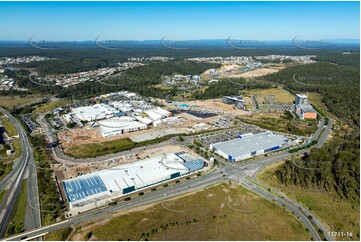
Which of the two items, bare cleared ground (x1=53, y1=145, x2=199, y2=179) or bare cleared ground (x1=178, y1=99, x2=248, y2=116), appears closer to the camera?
bare cleared ground (x1=53, y1=145, x2=199, y2=179)

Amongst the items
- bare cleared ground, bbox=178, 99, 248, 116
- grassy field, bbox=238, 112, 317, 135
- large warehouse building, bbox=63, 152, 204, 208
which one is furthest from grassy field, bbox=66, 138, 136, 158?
bare cleared ground, bbox=178, 99, 248, 116

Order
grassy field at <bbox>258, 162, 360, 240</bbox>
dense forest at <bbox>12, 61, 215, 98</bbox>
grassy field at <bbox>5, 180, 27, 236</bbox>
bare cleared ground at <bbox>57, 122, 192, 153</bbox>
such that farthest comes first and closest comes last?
dense forest at <bbox>12, 61, 215, 98</bbox>
bare cleared ground at <bbox>57, 122, 192, 153</bbox>
grassy field at <bbox>258, 162, 360, 240</bbox>
grassy field at <bbox>5, 180, 27, 236</bbox>

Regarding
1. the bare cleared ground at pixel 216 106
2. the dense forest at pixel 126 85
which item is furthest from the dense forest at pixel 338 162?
the dense forest at pixel 126 85

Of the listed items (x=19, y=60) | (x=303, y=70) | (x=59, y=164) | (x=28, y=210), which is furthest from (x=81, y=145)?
(x=19, y=60)

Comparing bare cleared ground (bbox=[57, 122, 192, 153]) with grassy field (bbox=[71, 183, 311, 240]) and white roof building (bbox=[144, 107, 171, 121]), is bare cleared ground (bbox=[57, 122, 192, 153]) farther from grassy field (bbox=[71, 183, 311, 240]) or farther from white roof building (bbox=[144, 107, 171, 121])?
grassy field (bbox=[71, 183, 311, 240])

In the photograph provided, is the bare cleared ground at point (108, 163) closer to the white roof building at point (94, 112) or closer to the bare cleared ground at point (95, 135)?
the bare cleared ground at point (95, 135)

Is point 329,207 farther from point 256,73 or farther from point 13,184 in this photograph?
point 256,73

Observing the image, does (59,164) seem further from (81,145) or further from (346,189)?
(346,189)

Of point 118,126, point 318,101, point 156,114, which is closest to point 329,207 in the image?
point 118,126
